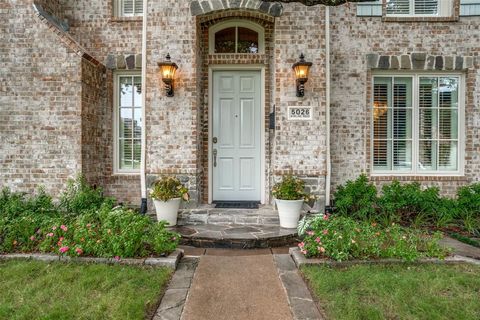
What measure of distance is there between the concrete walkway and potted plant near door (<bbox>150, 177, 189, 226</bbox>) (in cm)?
123

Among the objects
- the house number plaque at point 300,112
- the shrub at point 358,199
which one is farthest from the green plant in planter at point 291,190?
the house number plaque at point 300,112

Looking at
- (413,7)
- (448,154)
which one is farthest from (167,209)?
(413,7)

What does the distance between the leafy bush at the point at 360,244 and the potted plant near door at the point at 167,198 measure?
81.3 inches

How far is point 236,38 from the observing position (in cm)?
572

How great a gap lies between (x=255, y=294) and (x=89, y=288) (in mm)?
1448

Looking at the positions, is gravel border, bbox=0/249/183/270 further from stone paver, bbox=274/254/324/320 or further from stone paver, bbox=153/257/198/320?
stone paver, bbox=274/254/324/320

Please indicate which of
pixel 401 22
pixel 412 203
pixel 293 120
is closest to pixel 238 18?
pixel 293 120

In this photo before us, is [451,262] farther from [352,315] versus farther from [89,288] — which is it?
[89,288]

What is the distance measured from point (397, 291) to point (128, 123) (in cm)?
519

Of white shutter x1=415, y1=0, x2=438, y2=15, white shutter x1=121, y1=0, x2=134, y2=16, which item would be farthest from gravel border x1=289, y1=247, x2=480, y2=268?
white shutter x1=121, y1=0, x2=134, y2=16

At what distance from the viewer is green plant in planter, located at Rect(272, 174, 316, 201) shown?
471cm

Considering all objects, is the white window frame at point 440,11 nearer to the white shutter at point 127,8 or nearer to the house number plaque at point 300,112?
the house number plaque at point 300,112

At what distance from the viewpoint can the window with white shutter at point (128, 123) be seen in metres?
6.06

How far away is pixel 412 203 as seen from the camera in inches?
204
